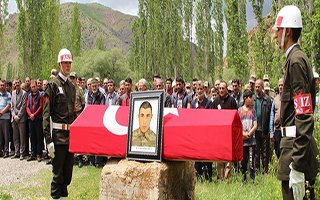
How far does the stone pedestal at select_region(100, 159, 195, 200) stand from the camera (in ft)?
16.6

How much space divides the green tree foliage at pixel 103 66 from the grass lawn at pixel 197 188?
36.2 meters

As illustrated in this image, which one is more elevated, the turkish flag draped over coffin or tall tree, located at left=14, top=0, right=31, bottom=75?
tall tree, located at left=14, top=0, right=31, bottom=75

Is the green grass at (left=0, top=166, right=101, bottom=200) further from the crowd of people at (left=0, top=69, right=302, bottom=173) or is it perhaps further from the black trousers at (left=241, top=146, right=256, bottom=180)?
the black trousers at (left=241, top=146, right=256, bottom=180)

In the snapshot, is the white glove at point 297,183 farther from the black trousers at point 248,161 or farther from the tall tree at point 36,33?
the tall tree at point 36,33

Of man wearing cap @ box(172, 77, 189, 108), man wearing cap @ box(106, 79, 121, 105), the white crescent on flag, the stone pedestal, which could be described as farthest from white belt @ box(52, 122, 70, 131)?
man wearing cap @ box(106, 79, 121, 105)

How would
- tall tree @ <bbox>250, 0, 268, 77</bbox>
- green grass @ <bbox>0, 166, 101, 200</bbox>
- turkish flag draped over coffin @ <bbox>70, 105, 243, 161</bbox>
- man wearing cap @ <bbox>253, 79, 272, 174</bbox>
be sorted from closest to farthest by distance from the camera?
turkish flag draped over coffin @ <bbox>70, 105, 243, 161</bbox>
green grass @ <bbox>0, 166, 101, 200</bbox>
man wearing cap @ <bbox>253, 79, 272, 174</bbox>
tall tree @ <bbox>250, 0, 268, 77</bbox>

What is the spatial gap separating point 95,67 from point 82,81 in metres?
33.1

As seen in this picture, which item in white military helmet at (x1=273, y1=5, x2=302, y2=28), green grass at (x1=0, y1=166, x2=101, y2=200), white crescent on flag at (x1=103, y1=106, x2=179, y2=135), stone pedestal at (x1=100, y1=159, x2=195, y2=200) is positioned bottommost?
green grass at (x1=0, y1=166, x2=101, y2=200)

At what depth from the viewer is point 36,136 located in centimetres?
1216

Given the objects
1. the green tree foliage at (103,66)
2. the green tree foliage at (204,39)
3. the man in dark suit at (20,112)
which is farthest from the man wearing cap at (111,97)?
A: the green tree foliage at (103,66)

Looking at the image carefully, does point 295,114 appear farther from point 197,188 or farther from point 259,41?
point 259,41

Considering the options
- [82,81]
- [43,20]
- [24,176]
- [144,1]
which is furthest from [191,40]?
[24,176]

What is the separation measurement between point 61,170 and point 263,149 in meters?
4.91

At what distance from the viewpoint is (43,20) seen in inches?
1170
